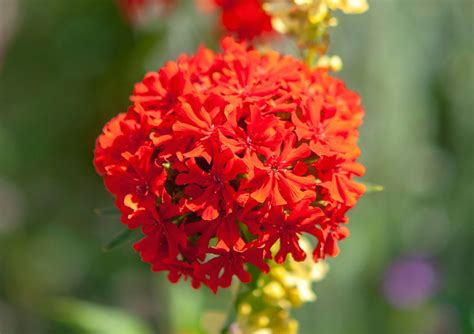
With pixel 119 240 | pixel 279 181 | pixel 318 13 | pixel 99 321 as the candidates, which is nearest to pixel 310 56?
pixel 318 13

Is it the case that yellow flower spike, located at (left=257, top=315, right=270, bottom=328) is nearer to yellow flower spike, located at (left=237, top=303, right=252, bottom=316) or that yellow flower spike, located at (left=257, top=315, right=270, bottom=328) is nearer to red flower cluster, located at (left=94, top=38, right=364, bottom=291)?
yellow flower spike, located at (left=237, top=303, right=252, bottom=316)

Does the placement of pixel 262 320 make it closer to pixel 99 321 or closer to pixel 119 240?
pixel 119 240

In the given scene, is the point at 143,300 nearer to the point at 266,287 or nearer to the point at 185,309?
the point at 185,309

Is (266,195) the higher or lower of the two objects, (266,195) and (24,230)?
the higher

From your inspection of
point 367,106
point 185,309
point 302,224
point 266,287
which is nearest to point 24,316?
point 185,309

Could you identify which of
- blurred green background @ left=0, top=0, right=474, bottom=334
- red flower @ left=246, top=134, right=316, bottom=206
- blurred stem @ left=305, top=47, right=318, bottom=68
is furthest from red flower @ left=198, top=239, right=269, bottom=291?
blurred green background @ left=0, top=0, right=474, bottom=334

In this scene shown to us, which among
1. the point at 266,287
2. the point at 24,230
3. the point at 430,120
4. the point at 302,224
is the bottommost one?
the point at 24,230
